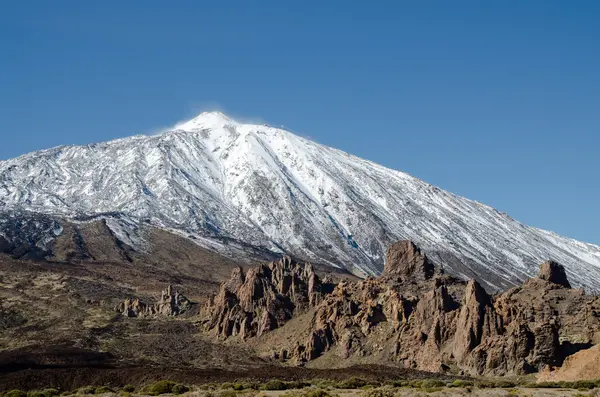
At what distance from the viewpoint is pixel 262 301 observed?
12050 centimetres

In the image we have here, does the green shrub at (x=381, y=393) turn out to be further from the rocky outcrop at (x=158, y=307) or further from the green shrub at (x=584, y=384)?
the rocky outcrop at (x=158, y=307)

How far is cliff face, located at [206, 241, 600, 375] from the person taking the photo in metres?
80.0

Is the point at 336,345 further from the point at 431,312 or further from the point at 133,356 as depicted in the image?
the point at 133,356

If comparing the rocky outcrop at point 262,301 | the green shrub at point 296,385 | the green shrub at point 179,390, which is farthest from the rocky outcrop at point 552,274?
the green shrub at point 179,390

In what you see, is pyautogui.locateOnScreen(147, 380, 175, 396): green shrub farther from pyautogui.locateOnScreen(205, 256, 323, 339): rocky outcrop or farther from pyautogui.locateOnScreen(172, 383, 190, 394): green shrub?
pyautogui.locateOnScreen(205, 256, 323, 339): rocky outcrop

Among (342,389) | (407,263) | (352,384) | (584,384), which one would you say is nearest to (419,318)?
(407,263)

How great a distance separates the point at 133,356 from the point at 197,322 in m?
29.4

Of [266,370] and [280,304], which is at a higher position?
[280,304]

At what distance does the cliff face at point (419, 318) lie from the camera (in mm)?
80000

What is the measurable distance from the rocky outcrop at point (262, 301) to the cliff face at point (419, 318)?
0.17m

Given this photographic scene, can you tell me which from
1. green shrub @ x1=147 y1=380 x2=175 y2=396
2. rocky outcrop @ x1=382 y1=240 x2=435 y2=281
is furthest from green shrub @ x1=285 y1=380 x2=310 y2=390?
rocky outcrop @ x1=382 y1=240 x2=435 y2=281

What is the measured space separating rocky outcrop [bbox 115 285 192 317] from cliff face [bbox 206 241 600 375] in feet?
51.3

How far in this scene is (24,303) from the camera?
139 m

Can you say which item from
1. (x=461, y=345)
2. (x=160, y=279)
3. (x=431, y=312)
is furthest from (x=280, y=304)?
(x=160, y=279)
